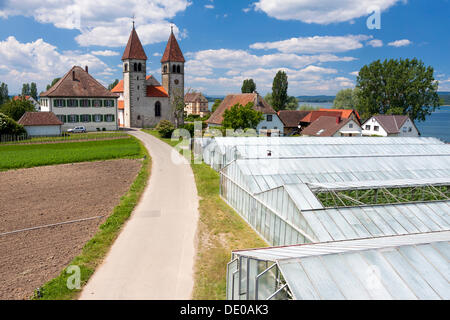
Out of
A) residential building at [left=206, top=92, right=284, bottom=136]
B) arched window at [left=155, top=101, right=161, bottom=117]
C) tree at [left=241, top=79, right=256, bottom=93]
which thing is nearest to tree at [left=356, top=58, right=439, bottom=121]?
residential building at [left=206, top=92, right=284, bottom=136]

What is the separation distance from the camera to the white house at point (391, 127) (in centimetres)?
5926

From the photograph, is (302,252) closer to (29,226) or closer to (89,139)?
(29,226)

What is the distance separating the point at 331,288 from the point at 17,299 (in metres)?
10.6

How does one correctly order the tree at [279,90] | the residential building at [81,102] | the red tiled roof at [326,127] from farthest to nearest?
the tree at [279,90] < the red tiled roof at [326,127] < the residential building at [81,102]

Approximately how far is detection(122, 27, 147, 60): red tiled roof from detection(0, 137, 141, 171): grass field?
25366mm

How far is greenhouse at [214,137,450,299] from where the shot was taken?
13.0 meters

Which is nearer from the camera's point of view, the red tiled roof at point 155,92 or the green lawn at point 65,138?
the green lawn at point 65,138

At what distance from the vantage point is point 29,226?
58.7 feet

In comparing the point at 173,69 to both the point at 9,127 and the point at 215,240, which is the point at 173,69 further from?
the point at 215,240

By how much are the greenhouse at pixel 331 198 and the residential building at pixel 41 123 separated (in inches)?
1470

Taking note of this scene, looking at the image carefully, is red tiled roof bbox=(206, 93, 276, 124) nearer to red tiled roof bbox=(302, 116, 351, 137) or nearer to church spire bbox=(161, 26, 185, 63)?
red tiled roof bbox=(302, 116, 351, 137)

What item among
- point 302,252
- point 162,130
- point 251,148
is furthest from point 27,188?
point 162,130

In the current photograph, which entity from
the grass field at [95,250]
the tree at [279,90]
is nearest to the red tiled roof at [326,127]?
the tree at [279,90]

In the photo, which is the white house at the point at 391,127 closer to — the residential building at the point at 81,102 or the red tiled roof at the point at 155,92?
the red tiled roof at the point at 155,92
